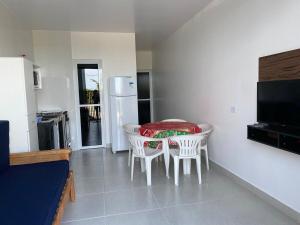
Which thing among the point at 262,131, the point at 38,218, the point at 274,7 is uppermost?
the point at 274,7

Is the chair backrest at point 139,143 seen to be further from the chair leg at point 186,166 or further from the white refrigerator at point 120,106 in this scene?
the white refrigerator at point 120,106

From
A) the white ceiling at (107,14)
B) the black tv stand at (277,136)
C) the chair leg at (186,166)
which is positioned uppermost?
the white ceiling at (107,14)

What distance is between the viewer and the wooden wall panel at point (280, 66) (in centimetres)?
221

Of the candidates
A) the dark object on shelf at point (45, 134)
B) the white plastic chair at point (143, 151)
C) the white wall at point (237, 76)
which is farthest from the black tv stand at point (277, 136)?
the dark object on shelf at point (45, 134)

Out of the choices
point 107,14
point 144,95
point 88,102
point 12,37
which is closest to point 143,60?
point 144,95

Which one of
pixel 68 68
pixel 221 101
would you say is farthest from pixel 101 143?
pixel 221 101

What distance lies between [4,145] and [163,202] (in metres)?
1.95

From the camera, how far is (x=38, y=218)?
1.54 metres

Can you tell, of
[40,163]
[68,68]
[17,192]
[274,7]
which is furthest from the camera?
[68,68]

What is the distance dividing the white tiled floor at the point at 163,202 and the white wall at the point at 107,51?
2479 mm

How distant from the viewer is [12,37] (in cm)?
385

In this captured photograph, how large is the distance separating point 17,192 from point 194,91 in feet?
11.4

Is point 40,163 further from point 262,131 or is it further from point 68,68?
point 68,68

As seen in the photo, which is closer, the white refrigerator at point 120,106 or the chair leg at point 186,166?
the chair leg at point 186,166
